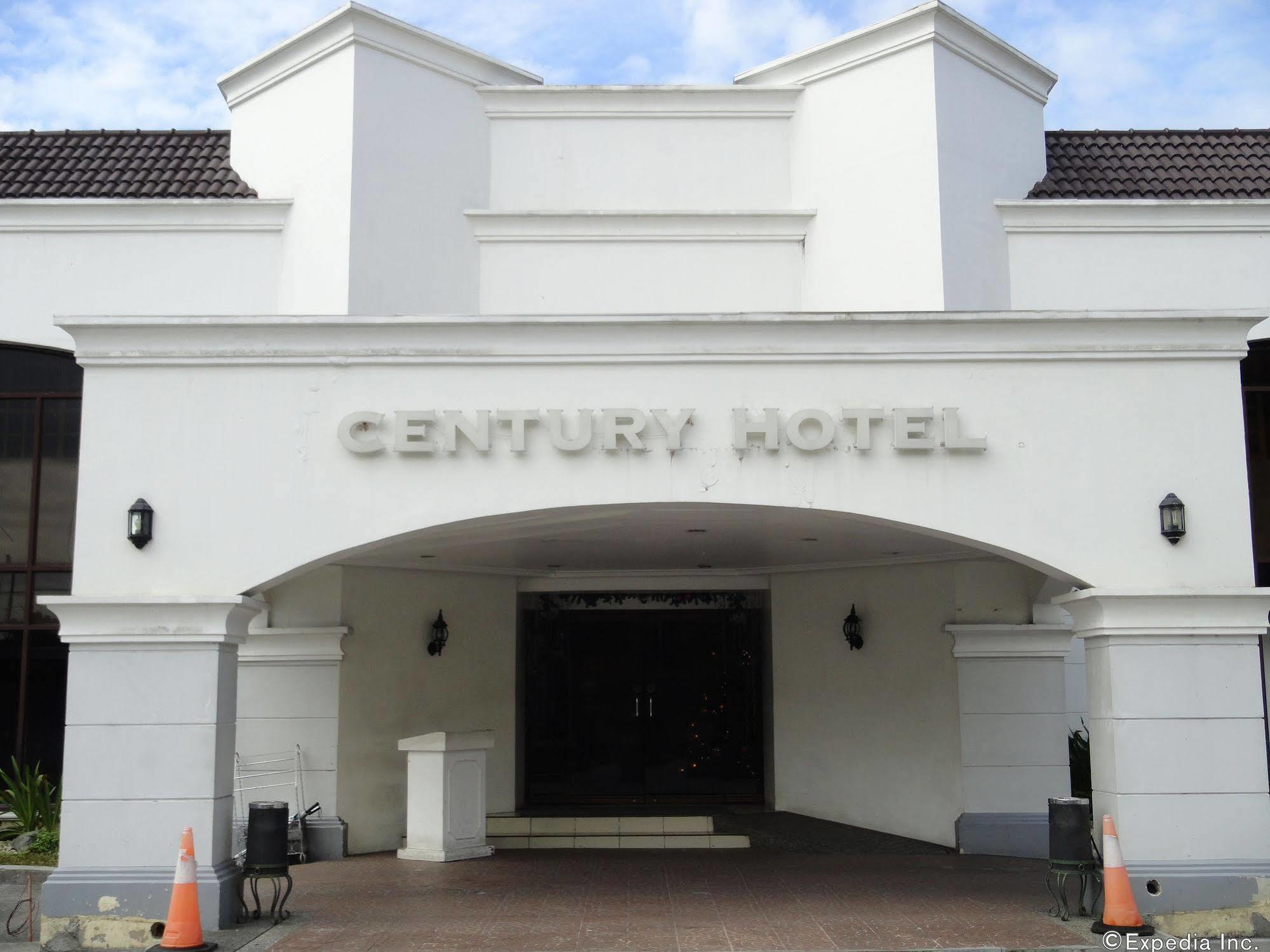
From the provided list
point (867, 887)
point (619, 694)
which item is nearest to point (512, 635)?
point (619, 694)

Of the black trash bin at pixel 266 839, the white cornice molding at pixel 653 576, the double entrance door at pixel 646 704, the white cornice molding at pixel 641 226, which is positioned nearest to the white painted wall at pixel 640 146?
the white cornice molding at pixel 641 226

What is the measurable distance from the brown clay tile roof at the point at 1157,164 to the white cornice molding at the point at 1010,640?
5.07 metres

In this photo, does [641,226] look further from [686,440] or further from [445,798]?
[445,798]

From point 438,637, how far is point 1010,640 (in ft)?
21.4

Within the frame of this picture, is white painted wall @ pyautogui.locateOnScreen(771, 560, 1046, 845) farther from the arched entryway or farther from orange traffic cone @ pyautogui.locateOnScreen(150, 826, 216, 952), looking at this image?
orange traffic cone @ pyautogui.locateOnScreen(150, 826, 216, 952)

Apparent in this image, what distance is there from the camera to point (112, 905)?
8945mm

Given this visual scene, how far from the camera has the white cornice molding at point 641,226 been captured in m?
14.4

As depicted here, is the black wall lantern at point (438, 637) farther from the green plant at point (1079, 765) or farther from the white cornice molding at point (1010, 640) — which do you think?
the green plant at point (1079, 765)

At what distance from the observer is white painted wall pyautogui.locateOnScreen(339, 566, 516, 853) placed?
13.9 metres

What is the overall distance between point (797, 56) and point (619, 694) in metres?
8.57

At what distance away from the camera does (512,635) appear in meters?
15.8

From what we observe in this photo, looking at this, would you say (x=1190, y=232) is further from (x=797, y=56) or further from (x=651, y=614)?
(x=651, y=614)

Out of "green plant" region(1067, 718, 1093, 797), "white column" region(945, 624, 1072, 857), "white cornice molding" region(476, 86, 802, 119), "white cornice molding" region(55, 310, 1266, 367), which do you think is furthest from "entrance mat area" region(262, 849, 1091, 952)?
"white cornice molding" region(476, 86, 802, 119)

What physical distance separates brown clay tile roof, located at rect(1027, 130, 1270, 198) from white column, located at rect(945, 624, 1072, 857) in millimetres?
5232
